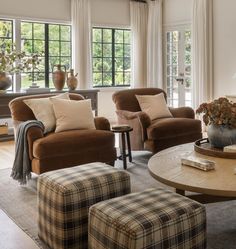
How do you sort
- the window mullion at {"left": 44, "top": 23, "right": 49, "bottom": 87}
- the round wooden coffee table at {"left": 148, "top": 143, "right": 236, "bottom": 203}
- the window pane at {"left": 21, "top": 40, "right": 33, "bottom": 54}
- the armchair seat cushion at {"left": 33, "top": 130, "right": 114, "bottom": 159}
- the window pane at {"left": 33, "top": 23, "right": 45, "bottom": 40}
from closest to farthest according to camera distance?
1. the round wooden coffee table at {"left": 148, "top": 143, "right": 236, "bottom": 203}
2. the armchair seat cushion at {"left": 33, "top": 130, "right": 114, "bottom": 159}
3. the window pane at {"left": 21, "top": 40, "right": 33, "bottom": 54}
4. the window pane at {"left": 33, "top": 23, "right": 45, "bottom": 40}
5. the window mullion at {"left": 44, "top": 23, "right": 49, "bottom": 87}

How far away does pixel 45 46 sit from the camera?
7.11 metres

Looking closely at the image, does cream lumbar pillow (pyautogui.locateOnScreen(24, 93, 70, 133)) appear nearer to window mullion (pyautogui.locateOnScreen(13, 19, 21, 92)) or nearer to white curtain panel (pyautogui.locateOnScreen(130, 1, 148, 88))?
window mullion (pyautogui.locateOnScreen(13, 19, 21, 92))

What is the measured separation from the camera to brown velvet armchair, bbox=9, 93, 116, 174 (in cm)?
362

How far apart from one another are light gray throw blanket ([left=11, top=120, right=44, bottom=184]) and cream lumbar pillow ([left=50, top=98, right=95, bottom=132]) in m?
0.33

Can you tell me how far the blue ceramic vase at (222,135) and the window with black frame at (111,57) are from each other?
5047mm

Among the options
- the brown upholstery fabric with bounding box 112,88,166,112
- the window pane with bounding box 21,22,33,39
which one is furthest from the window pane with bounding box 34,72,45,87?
the brown upholstery fabric with bounding box 112,88,166,112

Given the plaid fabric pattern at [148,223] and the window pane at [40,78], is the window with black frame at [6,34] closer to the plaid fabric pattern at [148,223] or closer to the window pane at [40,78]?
the window pane at [40,78]

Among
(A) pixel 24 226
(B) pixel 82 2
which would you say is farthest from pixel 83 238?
(B) pixel 82 2

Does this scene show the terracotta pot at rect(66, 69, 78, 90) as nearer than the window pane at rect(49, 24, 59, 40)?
Yes

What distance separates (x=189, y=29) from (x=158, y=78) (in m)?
1.27

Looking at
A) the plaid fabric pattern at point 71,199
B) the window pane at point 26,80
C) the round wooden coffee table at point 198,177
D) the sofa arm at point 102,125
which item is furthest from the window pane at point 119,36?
the plaid fabric pattern at point 71,199

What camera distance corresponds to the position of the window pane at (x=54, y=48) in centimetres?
718

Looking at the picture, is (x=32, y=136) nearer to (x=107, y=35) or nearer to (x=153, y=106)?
(x=153, y=106)

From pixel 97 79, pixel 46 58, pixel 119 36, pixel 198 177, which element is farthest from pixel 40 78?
pixel 198 177
